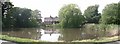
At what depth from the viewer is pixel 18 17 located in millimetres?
1862

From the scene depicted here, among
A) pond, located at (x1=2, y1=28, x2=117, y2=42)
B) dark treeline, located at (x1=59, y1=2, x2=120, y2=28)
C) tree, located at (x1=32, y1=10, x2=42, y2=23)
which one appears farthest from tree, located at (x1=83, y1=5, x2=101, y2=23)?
tree, located at (x1=32, y1=10, x2=42, y2=23)

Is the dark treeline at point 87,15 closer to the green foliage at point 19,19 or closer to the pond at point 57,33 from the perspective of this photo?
the pond at point 57,33

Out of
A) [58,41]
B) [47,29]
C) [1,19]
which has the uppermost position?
[1,19]

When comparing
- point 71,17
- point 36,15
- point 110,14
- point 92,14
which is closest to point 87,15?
point 92,14

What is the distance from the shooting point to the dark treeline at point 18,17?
1839 millimetres

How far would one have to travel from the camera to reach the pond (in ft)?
6.02

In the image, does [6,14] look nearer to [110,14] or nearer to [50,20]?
[50,20]

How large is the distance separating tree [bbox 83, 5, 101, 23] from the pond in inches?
5.4

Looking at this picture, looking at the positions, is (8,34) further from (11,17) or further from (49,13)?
(49,13)

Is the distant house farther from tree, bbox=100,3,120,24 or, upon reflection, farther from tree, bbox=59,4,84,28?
tree, bbox=100,3,120,24

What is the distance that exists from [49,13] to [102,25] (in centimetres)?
73

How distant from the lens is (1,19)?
1870 mm

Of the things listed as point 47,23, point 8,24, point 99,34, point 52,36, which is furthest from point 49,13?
point 99,34

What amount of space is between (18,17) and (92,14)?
3.27 ft
